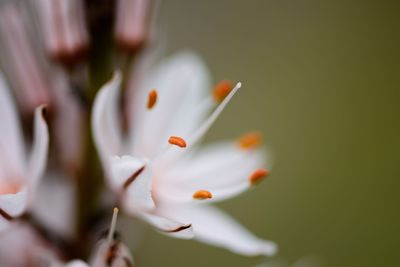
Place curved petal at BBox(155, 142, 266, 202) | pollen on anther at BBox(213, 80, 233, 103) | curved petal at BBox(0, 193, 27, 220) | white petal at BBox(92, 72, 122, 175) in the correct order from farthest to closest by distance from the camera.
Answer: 1. pollen on anther at BBox(213, 80, 233, 103)
2. curved petal at BBox(155, 142, 266, 202)
3. white petal at BBox(92, 72, 122, 175)
4. curved petal at BBox(0, 193, 27, 220)

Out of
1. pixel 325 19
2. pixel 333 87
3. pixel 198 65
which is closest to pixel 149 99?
pixel 198 65

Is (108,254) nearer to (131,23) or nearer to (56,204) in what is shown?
(56,204)

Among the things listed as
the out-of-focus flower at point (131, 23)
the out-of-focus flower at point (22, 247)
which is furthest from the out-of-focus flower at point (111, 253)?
the out-of-focus flower at point (131, 23)

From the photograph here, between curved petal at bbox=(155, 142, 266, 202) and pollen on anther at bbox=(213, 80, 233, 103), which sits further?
pollen on anther at bbox=(213, 80, 233, 103)

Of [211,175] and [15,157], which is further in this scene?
[211,175]

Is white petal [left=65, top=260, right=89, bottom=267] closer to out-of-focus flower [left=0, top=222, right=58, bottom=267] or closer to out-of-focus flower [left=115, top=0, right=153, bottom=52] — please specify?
out-of-focus flower [left=0, top=222, right=58, bottom=267]

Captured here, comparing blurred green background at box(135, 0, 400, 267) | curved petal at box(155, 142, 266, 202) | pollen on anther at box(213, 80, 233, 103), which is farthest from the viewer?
blurred green background at box(135, 0, 400, 267)

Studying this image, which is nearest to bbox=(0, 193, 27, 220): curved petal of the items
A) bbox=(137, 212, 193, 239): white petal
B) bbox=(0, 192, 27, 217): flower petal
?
bbox=(0, 192, 27, 217): flower petal

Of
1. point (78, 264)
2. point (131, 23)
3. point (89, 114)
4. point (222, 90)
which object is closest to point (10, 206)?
point (78, 264)

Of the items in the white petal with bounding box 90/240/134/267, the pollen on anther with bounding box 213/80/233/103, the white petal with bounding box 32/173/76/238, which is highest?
the pollen on anther with bounding box 213/80/233/103
